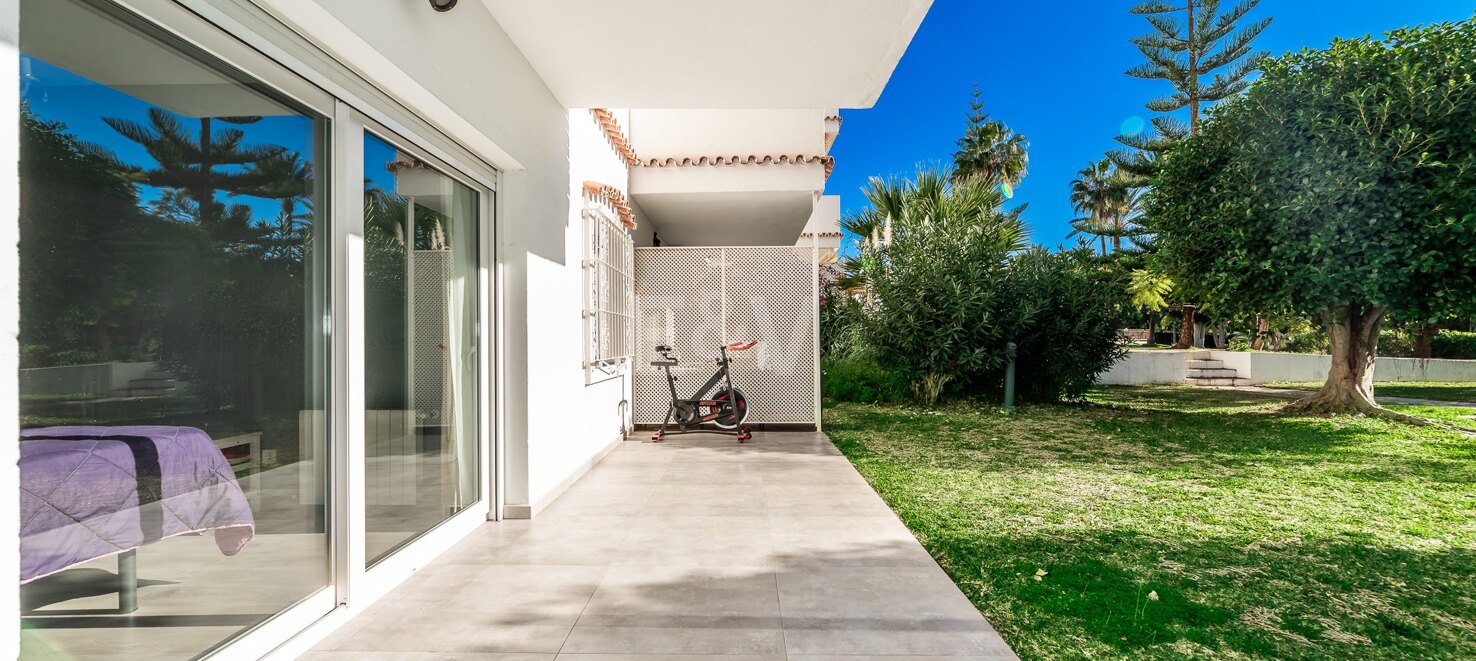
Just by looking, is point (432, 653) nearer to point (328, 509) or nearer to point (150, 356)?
point (328, 509)

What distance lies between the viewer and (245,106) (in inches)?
82.7

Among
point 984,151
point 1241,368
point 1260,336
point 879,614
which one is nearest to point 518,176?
point 879,614

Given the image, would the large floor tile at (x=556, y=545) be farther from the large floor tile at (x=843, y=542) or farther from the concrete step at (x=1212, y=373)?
the concrete step at (x=1212, y=373)

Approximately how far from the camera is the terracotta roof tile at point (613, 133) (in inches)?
242

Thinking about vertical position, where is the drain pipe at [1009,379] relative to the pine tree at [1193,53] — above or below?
below

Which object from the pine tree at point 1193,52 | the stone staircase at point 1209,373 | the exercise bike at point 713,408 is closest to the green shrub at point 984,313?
the exercise bike at point 713,408

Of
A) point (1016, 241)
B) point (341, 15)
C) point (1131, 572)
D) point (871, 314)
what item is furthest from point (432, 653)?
point (1016, 241)

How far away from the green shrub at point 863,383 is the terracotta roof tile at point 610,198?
540 cm

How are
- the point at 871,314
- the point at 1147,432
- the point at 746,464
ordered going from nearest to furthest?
the point at 746,464, the point at 1147,432, the point at 871,314

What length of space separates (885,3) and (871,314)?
7608 millimetres

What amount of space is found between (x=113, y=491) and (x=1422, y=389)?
19.4 metres

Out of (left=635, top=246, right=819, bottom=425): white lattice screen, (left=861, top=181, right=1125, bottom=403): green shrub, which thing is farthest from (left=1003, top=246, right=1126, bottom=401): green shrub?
(left=635, top=246, right=819, bottom=425): white lattice screen

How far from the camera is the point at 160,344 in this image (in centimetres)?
178

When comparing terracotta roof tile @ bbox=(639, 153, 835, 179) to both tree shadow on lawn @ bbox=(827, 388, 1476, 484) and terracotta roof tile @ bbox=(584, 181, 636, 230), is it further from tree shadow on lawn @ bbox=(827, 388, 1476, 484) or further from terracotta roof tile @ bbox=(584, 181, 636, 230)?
tree shadow on lawn @ bbox=(827, 388, 1476, 484)
